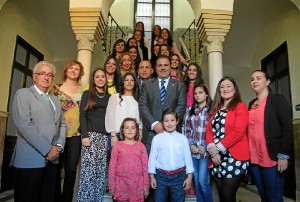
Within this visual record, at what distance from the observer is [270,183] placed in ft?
7.72

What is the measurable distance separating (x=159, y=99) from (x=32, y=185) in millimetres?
1425

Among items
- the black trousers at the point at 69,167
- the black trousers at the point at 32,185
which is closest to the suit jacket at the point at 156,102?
the black trousers at the point at 69,167

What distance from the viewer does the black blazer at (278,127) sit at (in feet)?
7.73

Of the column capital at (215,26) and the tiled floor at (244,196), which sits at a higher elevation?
the column capital at (215,26)

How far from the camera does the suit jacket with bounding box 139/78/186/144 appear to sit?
110 inches

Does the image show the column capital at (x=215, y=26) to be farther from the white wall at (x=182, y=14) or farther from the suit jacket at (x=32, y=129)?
the white wall at (x=182, y=14)

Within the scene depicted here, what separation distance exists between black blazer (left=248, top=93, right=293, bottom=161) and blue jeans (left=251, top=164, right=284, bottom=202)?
0.13m

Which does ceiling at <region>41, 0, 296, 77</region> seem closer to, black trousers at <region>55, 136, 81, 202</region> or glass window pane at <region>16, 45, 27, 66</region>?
glass window pane at <region>16, 45, 27, 66</region>

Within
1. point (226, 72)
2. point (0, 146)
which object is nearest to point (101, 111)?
point (0, 146)

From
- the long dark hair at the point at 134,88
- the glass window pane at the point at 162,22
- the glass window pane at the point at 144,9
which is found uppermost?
the glass window pane at the point at 144,9

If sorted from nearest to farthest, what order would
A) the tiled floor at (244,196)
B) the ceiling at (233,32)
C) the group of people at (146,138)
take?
the group of people at (146,138), the tiled floor at (244,196), the ceiling at (233,32)

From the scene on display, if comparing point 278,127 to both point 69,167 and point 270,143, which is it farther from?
point 69,167

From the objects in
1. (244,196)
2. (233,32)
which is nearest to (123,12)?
(233,32)

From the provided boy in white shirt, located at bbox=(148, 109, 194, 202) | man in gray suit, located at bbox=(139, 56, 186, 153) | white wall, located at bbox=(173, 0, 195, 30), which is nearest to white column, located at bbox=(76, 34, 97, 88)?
man in gray suit, located at bbox=(139, 56, 186, 153)
